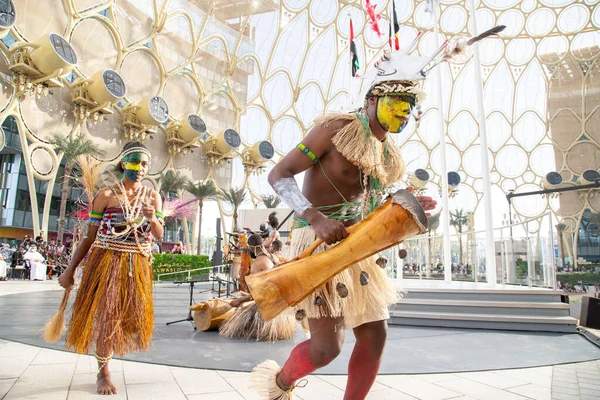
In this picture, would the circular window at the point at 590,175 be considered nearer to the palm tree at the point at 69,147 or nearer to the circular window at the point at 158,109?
the circular window at the point at 158,109

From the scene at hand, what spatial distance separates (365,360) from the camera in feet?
6.14

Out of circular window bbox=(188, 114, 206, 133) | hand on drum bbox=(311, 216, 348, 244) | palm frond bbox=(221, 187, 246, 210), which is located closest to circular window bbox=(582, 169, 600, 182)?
palm frond bbox=(221, 187, 246, 210)

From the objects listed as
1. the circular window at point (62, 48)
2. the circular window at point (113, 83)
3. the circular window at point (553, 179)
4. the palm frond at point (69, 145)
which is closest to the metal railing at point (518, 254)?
the circular window at point (62, 48)

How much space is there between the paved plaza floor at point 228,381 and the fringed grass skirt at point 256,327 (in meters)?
1.26

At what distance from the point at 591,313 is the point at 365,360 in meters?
6.30

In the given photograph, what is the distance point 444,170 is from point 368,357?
8.68m

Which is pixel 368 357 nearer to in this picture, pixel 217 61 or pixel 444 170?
pixel 444 170

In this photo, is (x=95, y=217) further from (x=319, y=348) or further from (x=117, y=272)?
(x=319, y=348)

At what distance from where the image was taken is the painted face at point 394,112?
75.8 inches

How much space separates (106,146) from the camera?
24.7m

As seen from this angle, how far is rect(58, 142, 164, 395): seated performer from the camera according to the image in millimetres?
2795

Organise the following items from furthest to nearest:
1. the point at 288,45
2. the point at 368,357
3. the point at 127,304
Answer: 1. the point at 288,45
2. the point at 127,304
3. the point at 368,357

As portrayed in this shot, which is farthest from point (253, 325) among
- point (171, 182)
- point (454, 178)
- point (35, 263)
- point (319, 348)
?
point (454, 178)

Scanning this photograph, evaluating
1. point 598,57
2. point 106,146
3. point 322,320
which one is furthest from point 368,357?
point 598,57
